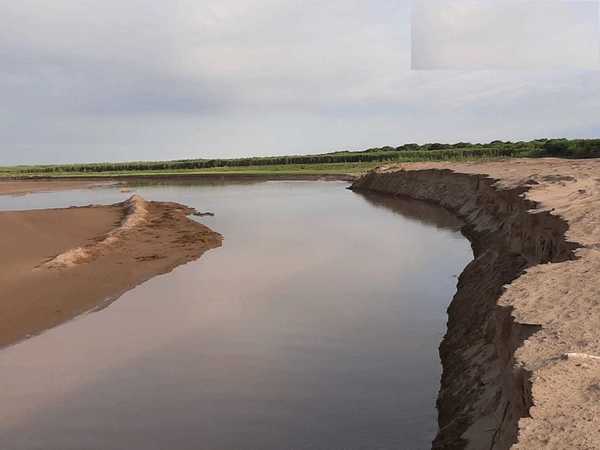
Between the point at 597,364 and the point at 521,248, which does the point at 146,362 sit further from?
the point at 521,248

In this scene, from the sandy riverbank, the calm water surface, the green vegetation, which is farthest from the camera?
the green vegetation

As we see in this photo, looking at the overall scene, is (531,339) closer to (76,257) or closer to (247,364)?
(247,364)

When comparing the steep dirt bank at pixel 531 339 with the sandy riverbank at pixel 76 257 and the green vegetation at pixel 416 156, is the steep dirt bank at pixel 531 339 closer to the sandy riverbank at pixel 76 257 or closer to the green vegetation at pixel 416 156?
the sandy riverbank at pixel 76 257

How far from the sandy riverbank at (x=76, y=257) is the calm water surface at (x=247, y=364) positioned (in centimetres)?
85

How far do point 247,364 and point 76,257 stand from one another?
30.8 ft

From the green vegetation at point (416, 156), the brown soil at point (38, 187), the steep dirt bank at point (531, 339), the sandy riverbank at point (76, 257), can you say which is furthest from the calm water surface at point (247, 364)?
the brown soil at point (38, 187)

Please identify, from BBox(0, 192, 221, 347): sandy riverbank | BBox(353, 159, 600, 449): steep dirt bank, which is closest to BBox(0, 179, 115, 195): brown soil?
BBox(0, 192, 221, 347): sandy riverbank

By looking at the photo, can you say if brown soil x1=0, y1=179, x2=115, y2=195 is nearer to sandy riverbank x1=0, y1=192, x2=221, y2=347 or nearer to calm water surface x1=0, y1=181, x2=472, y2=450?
sandy riverbank x1=0, y1=192, x2=221, y2=347

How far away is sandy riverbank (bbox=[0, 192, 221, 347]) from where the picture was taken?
11617 millimetres

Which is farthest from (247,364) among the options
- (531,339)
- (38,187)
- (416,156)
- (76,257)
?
(416,156)

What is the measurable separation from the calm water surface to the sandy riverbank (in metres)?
0.85

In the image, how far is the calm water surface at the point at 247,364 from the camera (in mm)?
6359

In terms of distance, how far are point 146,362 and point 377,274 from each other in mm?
6849

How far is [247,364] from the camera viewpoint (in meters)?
8.26
